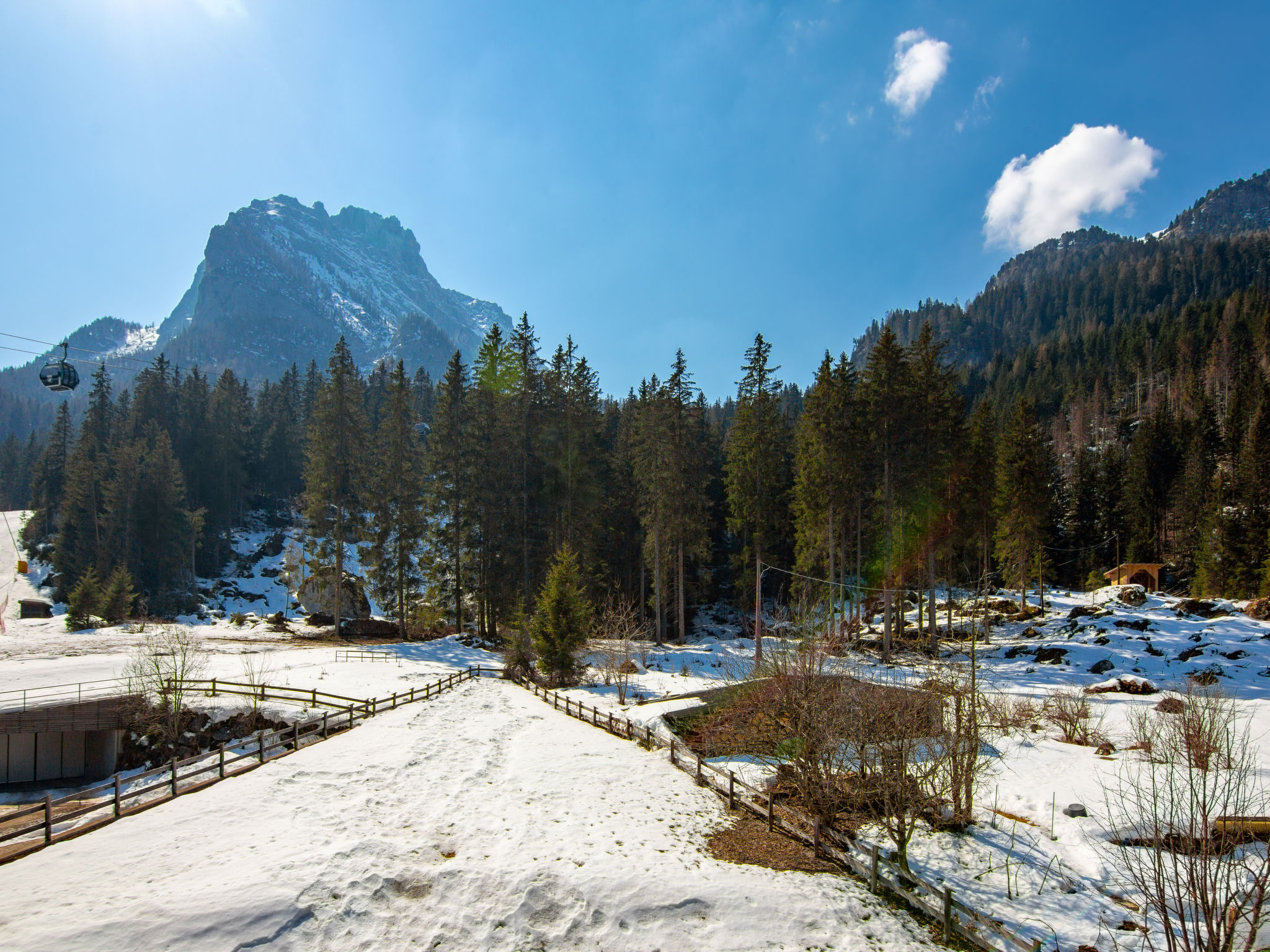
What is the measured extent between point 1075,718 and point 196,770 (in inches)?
1121

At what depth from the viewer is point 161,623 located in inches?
1687

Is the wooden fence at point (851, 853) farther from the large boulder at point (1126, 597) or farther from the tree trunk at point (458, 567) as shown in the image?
the large boulder at point (1126, 597)

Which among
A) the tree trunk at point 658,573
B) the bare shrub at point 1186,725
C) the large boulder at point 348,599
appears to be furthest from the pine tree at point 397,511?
the bare shrub at point 1186,725

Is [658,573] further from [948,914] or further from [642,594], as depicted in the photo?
[948,914]

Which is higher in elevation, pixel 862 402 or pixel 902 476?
pixel 862 402

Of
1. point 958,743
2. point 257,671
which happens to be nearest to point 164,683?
point 257,671

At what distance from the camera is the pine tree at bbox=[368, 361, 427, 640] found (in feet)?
131

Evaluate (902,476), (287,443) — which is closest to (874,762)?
(902,476)

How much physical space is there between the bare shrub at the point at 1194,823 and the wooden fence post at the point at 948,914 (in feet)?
9.44

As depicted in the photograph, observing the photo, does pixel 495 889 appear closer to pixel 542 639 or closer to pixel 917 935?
pixel 917 935

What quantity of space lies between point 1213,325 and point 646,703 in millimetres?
128107

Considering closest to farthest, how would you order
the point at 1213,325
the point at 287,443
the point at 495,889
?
1. the point at 495,889
2. the point at 287,443
3. the point at 1213,325

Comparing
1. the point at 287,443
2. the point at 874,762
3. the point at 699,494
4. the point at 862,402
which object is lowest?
the point at 874,762

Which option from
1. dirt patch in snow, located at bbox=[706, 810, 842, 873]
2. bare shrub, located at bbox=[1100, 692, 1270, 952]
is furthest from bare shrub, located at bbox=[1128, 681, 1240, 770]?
dirt patch in snow, located at bbox=[706, 810, 842, 873]
